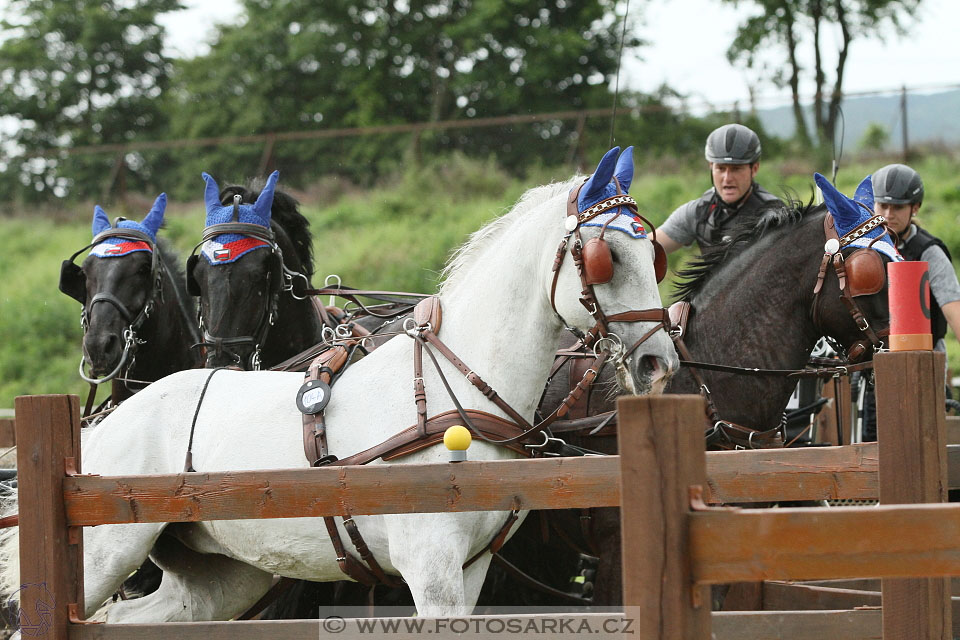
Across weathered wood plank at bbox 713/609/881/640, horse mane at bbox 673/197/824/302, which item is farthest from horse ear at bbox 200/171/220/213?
weathered wood plank at bbox 713/609/881/640

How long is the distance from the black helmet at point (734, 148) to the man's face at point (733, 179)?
36 mm

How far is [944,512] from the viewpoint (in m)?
1.74

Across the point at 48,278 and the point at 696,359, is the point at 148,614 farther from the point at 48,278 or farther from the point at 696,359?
the point at 48,278

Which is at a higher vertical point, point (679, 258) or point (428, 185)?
point (428, 185)

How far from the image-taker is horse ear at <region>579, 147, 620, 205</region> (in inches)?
127

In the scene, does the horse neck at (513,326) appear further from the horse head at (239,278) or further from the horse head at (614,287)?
the horse head at (239,278)

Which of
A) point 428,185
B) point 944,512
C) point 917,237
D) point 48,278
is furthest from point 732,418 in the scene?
point 48,278

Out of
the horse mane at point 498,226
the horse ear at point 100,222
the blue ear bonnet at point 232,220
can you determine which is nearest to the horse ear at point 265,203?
the blue ear bonnet at point 232,220

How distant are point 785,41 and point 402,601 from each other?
65.1 ft

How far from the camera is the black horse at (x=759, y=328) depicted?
3.70 m

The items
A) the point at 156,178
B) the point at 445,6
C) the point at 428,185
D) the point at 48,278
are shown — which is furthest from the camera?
the point at 445,6

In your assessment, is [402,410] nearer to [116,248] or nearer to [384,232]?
[116,248]

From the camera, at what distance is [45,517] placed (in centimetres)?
245

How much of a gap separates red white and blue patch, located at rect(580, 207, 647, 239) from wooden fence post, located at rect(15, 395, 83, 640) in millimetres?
1696
